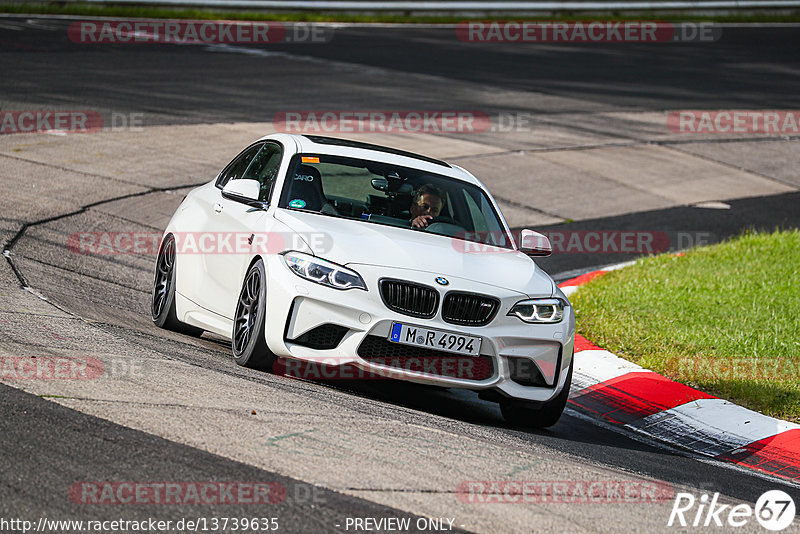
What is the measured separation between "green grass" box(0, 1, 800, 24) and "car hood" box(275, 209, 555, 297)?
24.5 m

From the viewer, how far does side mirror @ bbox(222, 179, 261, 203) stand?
782 cm

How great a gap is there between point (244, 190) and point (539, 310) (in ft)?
7.29

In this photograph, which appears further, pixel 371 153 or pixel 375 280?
pixel 371 153

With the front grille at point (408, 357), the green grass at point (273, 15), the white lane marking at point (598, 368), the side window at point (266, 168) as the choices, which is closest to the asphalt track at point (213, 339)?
the front grille at point (408, 357)

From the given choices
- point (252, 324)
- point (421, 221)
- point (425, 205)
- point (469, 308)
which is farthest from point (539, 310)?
point (252, 324)

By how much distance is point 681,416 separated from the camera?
320 inches

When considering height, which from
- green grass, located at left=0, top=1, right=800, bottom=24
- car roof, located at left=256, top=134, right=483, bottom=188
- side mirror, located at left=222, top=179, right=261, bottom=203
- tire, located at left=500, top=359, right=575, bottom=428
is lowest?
tire, located at left=500, top=359, right=575, bottom=428

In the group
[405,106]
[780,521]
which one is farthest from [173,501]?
[405,106]

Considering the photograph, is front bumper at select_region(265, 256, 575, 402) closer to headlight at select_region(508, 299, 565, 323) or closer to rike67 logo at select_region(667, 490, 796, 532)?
headlight at select_region(508, 299, 565, 323)

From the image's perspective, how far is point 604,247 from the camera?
14.2 m

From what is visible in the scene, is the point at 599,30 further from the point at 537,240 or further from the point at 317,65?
the point at 537,240

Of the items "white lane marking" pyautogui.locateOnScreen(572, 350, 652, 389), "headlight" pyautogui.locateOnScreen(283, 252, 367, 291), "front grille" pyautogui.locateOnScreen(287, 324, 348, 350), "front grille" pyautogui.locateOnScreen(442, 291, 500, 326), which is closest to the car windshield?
"headlight" pyautogui.locateOnScreen(283, 252, 367, 291)

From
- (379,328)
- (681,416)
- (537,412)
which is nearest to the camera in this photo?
(379,328)

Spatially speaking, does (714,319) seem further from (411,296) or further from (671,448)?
(411,296)
